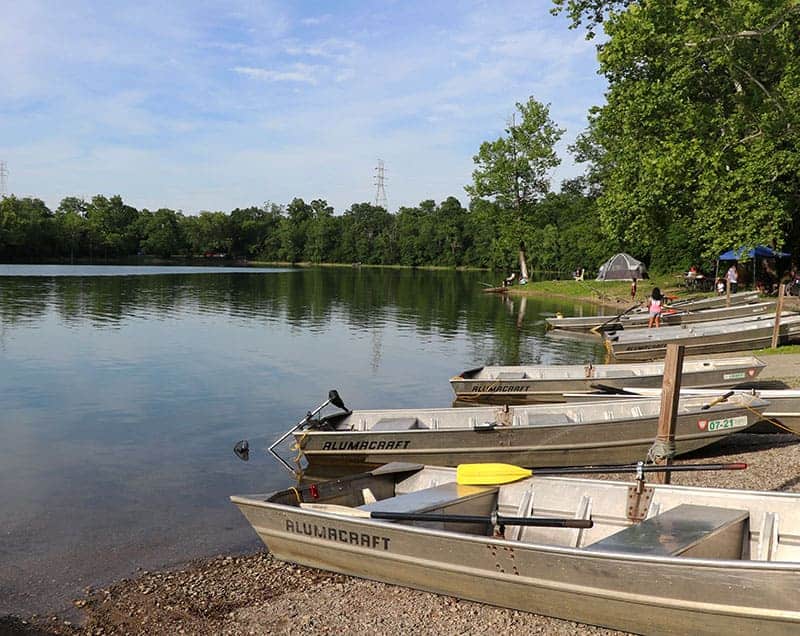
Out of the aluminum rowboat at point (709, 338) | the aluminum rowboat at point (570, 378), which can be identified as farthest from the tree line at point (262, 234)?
the aluminum rowboat at point (570, 378)

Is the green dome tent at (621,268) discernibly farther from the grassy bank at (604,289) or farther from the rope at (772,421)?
the rope at (772,421)

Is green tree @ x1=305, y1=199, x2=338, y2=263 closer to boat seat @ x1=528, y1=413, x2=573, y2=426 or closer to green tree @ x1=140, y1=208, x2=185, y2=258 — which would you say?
green tree @ x1=140, y1=208, x2=185, y2=258

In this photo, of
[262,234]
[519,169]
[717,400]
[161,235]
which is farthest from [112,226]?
[717,400]

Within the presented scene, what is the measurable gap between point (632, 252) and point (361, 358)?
46.6m

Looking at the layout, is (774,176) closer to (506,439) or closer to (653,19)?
(653,19)

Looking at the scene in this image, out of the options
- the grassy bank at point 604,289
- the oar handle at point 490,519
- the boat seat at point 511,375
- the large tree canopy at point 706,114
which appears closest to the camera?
the oar handle at point 490,519

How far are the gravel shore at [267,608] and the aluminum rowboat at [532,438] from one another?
13.1 feet

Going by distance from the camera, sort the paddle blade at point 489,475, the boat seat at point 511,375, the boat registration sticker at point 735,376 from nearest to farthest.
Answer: the paddle blade at point 489,475, the boat registration sticker at point 735,376, the boat seat at point 511,375

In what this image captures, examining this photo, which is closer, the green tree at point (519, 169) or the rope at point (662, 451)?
the rope at point (662, 451)

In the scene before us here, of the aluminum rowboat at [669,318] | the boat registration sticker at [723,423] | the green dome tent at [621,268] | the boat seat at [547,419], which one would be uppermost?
the green dome tent at [621,268]

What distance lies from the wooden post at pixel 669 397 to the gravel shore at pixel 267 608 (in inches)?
132

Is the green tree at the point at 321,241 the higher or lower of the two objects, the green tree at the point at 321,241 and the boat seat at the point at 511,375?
the higher

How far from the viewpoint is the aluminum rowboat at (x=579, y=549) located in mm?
6328

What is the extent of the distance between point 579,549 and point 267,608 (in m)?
3.58
